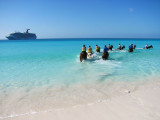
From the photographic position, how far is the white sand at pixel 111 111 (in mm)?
3525

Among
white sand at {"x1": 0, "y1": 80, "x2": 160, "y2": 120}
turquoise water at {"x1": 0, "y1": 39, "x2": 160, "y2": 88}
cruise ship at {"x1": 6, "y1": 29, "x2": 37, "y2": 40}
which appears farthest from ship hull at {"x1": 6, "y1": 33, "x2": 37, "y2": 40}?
white sand at {"x1": 0, "y1": 80, "x2": 160, "y2": 120}

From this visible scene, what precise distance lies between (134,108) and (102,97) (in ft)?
4.22

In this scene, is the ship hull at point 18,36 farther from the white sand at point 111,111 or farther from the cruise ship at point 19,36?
the white sand at point 111,111

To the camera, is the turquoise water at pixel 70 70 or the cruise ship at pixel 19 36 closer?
the turquoise water at pixel 70 70

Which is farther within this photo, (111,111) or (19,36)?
(19,36)

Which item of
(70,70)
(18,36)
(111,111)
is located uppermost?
(18,36)

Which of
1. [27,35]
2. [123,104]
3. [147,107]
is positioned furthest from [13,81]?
[27,35]

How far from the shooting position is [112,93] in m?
5.24

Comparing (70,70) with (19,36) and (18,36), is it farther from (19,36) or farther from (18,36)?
(19,36)

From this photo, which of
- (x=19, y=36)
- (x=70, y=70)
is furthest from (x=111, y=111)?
(x=19, y=36)

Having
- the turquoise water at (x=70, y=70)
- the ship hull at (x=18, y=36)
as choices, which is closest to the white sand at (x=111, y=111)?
the turquoise water at (x=70, y=70)

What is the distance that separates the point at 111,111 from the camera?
3.79 metres

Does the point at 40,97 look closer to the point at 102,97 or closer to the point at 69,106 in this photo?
the point at 69,106

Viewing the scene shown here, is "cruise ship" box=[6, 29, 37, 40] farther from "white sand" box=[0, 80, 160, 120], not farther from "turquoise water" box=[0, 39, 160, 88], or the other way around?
"white sand" box=[0, 80, 160, 120]
